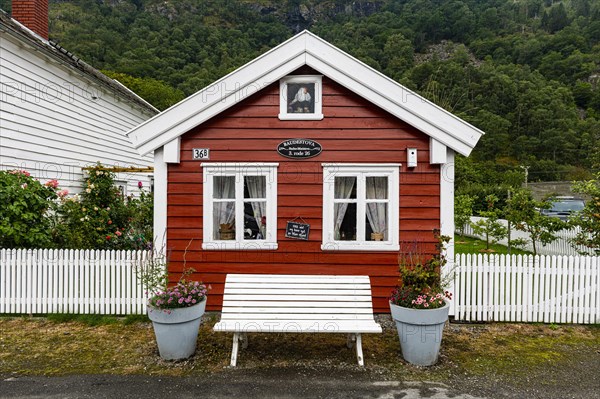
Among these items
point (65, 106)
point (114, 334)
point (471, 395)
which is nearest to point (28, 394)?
point (114, 334)

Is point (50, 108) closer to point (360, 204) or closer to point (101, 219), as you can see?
point (101, 219)

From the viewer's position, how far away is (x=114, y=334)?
5797mm

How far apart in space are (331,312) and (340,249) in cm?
142

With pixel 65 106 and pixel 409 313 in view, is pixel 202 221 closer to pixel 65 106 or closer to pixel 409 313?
pixel 409 313

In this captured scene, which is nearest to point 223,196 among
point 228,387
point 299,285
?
point 299,285

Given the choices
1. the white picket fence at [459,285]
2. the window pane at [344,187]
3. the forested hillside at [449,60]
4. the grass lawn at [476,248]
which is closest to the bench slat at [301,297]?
the window pane at [344,187]

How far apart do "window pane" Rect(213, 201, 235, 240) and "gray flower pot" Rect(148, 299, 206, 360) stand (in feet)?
5.56

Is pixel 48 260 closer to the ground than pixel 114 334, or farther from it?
farther from it

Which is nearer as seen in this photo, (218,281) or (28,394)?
(28,394)

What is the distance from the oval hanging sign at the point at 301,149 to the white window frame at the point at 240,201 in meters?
0.29

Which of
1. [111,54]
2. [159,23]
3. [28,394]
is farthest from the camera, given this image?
[159,23]

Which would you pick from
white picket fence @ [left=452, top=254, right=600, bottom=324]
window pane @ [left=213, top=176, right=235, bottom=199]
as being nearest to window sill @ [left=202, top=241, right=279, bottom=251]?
window pane @ [left=213, top=176, right=235, bottom=199]

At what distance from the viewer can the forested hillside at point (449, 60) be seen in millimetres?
38938

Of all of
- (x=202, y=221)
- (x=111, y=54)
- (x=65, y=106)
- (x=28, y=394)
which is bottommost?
(x=28, y=394)
